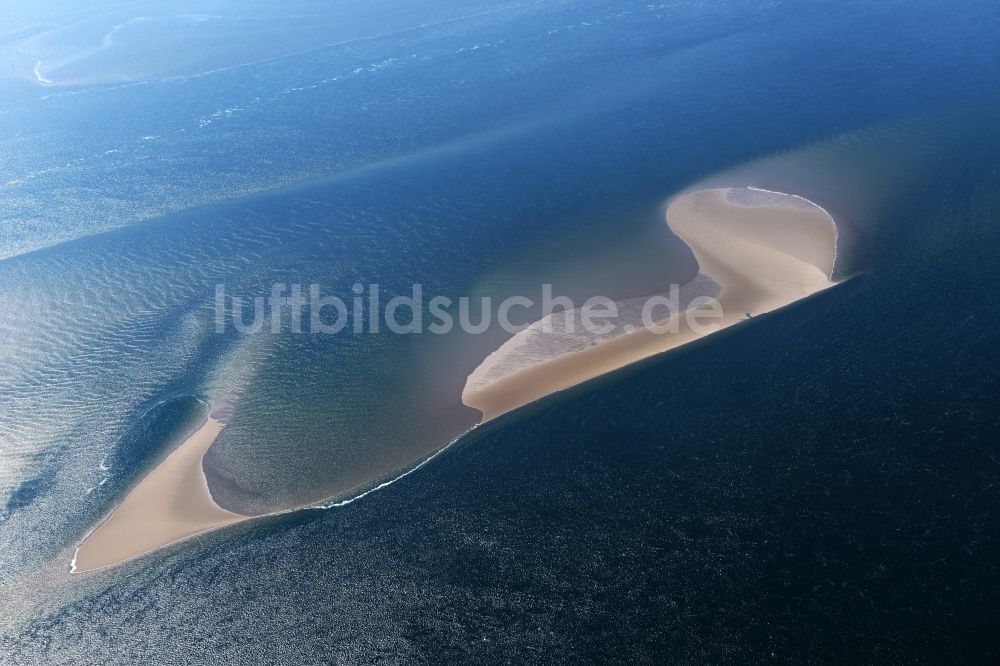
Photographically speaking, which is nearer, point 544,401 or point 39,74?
point 544,401

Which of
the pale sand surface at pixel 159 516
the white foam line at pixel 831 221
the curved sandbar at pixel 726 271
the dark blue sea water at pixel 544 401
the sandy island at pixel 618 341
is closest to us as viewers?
the dark blue sea water at pixel 544 401

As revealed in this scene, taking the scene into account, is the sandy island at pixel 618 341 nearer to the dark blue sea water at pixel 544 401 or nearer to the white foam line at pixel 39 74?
the dark blue sea water at pixel 544 401

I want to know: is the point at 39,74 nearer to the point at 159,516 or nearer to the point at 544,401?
the point at 159,516

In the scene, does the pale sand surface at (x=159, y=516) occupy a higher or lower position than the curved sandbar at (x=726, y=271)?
lower

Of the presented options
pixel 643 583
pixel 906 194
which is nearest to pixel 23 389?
pixel 643 583

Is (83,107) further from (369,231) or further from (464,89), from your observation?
(369,231)

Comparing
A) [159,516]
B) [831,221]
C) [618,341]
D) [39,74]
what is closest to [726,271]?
[831,221]

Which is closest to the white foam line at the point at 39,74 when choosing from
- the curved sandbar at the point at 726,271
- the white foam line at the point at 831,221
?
the curved sandbar at the point at 726,271
